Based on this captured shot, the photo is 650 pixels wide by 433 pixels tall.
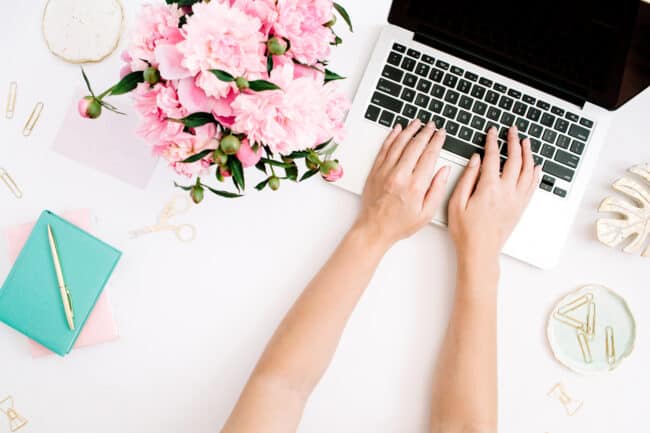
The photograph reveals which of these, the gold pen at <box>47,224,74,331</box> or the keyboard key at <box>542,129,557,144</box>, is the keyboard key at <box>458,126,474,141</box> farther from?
the gold pen at <box>47,224,74,331</box>

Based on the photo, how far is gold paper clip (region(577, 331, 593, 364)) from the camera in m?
0.75

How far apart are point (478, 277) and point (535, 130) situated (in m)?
0.24

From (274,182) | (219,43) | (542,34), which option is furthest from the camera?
(542,34)

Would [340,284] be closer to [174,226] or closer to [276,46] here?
[174,226]

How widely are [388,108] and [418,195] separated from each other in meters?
0.14

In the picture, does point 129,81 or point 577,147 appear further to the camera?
point 577,147

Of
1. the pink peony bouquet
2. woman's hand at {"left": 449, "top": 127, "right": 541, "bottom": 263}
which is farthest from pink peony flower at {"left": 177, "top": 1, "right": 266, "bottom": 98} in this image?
woman's hand at {"left": 449, "top": 127, "right": 541, "bottom": 263}

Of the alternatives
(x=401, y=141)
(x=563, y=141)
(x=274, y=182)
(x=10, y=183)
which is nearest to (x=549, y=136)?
(x=563, y=141)

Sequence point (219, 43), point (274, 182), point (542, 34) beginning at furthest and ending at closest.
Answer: point (542, 34) < point (274, 182) < point (219, 43)

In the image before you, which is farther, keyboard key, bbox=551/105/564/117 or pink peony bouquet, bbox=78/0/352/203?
keyboard key, bbox=551/105/564/117

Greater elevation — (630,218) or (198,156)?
(630,218)

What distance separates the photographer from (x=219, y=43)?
42cm

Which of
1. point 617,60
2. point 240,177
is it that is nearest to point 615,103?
point 617,60

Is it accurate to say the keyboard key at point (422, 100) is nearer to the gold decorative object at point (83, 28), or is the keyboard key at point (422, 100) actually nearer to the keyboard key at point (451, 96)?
the keyboard key at point (451, 96)
